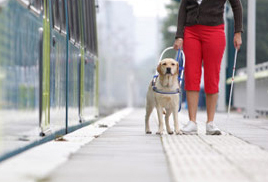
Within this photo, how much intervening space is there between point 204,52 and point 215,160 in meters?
3.38

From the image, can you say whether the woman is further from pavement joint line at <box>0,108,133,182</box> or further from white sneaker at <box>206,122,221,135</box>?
pavement joint line at <box>0,108,133,182</box>

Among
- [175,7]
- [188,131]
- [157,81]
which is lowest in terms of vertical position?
[188,131]

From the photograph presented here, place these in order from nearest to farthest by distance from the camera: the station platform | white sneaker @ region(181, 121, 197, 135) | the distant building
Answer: the station platform
white sneaker @ region(181, 121, 197, 135)
the distant building

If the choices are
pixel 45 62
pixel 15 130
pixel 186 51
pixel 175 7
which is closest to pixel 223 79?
pixel 186 51

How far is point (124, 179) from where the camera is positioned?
3.70 m

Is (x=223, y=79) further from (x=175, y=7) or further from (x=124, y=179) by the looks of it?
(x=175, y=7)

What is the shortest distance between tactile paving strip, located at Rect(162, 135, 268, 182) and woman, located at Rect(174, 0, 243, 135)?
1.18m

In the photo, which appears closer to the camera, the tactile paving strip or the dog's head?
the tactile paving strip

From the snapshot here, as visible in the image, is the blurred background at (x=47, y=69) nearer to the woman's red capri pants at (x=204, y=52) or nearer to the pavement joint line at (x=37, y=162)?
the pavement joint line at (x=37, y=162)

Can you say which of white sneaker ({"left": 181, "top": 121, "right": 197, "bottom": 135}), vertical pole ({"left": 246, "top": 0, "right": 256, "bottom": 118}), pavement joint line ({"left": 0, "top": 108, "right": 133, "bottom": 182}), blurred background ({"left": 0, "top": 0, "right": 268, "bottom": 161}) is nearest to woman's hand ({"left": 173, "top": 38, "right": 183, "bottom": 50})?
white sneaker ({"left": 181, "top": 121, "right": 197, "bottom": 135})

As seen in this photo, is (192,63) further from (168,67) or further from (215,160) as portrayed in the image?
(215,160)

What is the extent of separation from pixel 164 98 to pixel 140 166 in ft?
11.0

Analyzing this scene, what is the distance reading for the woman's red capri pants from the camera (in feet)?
25.6

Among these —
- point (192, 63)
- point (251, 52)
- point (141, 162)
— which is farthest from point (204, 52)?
point (251, 52)
